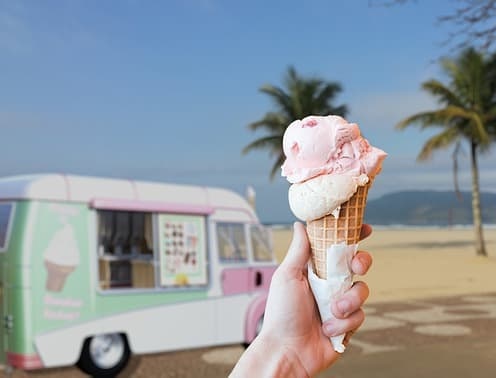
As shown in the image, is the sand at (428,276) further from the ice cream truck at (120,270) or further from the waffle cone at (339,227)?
the waffle cone at (339,227)

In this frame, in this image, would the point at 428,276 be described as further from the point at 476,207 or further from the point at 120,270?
the point at 120,270

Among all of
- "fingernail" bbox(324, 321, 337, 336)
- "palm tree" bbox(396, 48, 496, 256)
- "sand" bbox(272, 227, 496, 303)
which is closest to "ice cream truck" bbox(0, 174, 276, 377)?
"fingernail" bbox(324, 321, 337, 336)

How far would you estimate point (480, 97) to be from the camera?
24.6 metres

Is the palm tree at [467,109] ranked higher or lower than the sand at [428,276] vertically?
higher

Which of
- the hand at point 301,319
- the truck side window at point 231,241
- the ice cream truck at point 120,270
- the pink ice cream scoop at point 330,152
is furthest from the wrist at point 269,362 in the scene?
the truck side window at point 231,241

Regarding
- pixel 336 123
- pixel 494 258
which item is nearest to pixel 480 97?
pixel 494 258

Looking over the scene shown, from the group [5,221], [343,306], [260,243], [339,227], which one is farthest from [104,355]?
[343,306]

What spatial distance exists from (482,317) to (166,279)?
19.2 ft

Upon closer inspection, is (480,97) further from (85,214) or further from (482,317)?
(85,214)

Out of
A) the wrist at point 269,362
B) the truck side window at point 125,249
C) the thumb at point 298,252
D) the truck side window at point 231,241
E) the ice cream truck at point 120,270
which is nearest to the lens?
the wrist at point 269,362

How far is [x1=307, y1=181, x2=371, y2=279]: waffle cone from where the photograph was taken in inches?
92.1

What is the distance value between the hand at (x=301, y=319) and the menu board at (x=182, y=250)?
560 cm

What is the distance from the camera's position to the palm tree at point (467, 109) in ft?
80.1

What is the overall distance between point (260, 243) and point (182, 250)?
1356 mm
